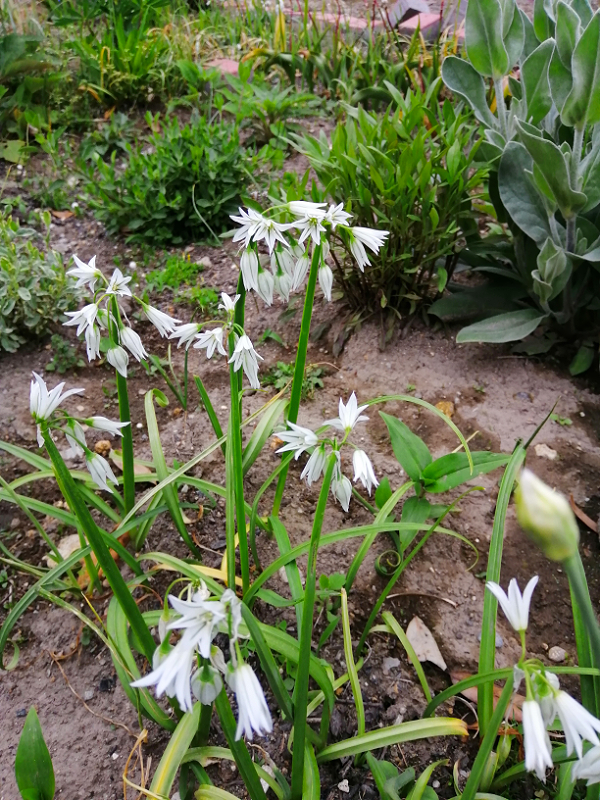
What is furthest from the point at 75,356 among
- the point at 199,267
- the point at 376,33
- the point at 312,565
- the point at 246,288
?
the point at 376,33

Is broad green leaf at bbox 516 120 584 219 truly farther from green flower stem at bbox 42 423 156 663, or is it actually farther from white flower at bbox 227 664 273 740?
white flower at bbox 227 664 273 740

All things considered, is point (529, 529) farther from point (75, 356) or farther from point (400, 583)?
point (75, 356)

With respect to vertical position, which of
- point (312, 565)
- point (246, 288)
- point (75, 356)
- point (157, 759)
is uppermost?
point (246, 288)

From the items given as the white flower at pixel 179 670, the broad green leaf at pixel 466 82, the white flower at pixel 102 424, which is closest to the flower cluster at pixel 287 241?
the white flower at pixel 102 424

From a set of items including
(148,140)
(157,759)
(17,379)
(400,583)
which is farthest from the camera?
(148,140)

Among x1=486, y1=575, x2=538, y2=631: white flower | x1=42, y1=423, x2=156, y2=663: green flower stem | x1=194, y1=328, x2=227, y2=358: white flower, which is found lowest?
x1=42, y1=423, x2=156, y2=663: green flower stem


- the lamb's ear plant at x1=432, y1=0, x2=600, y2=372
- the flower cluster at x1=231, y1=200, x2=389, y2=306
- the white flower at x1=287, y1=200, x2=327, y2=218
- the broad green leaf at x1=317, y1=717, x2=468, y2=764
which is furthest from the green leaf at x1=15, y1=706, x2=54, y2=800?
the lamb's ear plant at x1=432, y1=0, x2=600, y2=372
